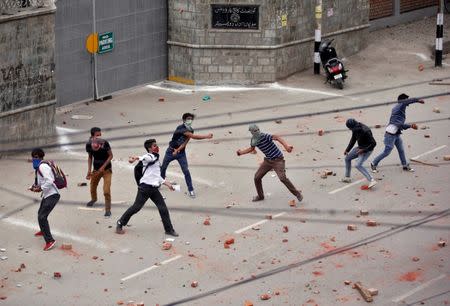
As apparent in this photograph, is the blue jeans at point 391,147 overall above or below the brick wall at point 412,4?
below

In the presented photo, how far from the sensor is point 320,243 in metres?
18.0

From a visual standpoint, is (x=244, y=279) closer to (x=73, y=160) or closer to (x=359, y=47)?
(x=73, y=160)

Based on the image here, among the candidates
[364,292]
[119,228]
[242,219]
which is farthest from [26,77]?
[364,292]

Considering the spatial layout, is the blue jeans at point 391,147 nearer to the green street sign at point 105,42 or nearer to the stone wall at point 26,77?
the stone wall at point 26,77

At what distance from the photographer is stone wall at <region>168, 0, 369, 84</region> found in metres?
28.4

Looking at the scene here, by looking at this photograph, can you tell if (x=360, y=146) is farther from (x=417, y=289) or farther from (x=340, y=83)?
(x=340, y=83)

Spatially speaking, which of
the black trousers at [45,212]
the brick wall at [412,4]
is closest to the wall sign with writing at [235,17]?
the brick wall at [412,4]

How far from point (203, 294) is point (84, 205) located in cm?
454

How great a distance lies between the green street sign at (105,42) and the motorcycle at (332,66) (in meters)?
5.34

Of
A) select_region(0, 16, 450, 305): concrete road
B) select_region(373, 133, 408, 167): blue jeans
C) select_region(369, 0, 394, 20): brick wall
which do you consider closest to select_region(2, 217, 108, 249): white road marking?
select_region(0, 16, 450, 305): concrete road

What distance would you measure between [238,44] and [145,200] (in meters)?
11.1

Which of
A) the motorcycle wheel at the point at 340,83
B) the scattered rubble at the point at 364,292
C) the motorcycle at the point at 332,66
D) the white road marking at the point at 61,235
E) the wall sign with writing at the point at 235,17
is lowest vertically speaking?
the white road marking at the point at 61,235

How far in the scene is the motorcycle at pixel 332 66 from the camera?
92.8 ft

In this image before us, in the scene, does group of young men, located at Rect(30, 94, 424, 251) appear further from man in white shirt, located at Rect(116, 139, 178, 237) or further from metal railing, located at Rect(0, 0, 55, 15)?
metal railing, located at Rect(0, 0, 55, 15)
